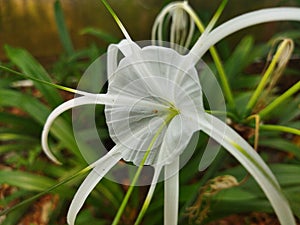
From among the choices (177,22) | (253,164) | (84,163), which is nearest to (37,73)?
(84,163)

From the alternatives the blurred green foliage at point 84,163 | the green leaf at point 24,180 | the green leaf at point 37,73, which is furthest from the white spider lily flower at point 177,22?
the green leaf at point 24,180

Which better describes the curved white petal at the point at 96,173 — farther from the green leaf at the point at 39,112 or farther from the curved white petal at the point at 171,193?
the green leaf at the point at 39,112

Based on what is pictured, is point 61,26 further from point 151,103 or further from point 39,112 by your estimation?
point 151,103

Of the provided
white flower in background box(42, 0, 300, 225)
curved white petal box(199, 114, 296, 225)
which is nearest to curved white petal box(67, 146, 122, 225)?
white flower in background box(42, 0, 300, 225)

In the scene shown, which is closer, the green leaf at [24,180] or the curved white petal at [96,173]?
the curved white petal at [96,173]

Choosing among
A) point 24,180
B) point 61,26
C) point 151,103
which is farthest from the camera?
point 61,26

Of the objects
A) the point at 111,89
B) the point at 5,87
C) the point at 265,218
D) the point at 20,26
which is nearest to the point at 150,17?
the point at 20,26

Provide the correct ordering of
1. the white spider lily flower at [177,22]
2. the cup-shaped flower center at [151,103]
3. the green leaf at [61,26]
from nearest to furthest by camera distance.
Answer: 1. the cup-shaped flower center at [151,103]
2. the white spider lily flower at [177,22]
3. the green leaf at [61,26]
